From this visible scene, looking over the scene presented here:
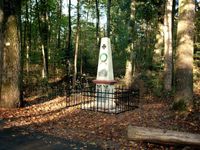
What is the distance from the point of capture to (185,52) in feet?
36.5

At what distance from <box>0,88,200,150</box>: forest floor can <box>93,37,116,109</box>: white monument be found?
96cm

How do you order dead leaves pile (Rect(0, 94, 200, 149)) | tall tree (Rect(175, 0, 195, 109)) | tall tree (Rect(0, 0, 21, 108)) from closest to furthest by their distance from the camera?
dead leaves pile (Rect(0, 94, 200, 149)), tall tree (Rect(175, 0, 195, 109)), tall tree (Rect(0, 0, 21, 108))

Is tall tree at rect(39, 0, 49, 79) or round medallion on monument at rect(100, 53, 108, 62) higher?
tall tree at rect(39, 0, 49, 79)

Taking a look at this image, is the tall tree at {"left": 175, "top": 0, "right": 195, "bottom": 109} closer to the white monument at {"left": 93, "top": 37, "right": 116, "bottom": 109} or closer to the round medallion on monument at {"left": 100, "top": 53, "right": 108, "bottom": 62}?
the white monument at {"left": 93, "top": 37, "right": 116, "bottom": 109}

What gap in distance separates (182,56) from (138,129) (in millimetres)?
4271

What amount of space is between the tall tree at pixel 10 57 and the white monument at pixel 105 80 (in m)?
3.53

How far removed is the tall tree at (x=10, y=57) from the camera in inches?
511

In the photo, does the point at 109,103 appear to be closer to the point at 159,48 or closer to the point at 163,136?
the point at 163,136

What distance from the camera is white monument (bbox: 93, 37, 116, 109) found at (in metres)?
13.0

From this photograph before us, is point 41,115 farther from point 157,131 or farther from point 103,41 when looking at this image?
point 157,131

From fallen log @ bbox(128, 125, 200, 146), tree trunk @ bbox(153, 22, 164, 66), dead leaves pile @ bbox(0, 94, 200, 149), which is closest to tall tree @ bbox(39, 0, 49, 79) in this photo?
tree trunk @ bbox(153, 22, 164, 66)

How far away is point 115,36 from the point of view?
133 ft

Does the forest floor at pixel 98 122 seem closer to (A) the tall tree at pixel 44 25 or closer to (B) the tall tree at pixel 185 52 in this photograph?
(B) the tall tree at pixel 185 52

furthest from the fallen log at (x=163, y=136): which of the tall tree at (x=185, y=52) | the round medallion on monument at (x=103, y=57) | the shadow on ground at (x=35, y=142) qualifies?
the round medallion on monument at (x=103, y=57)
